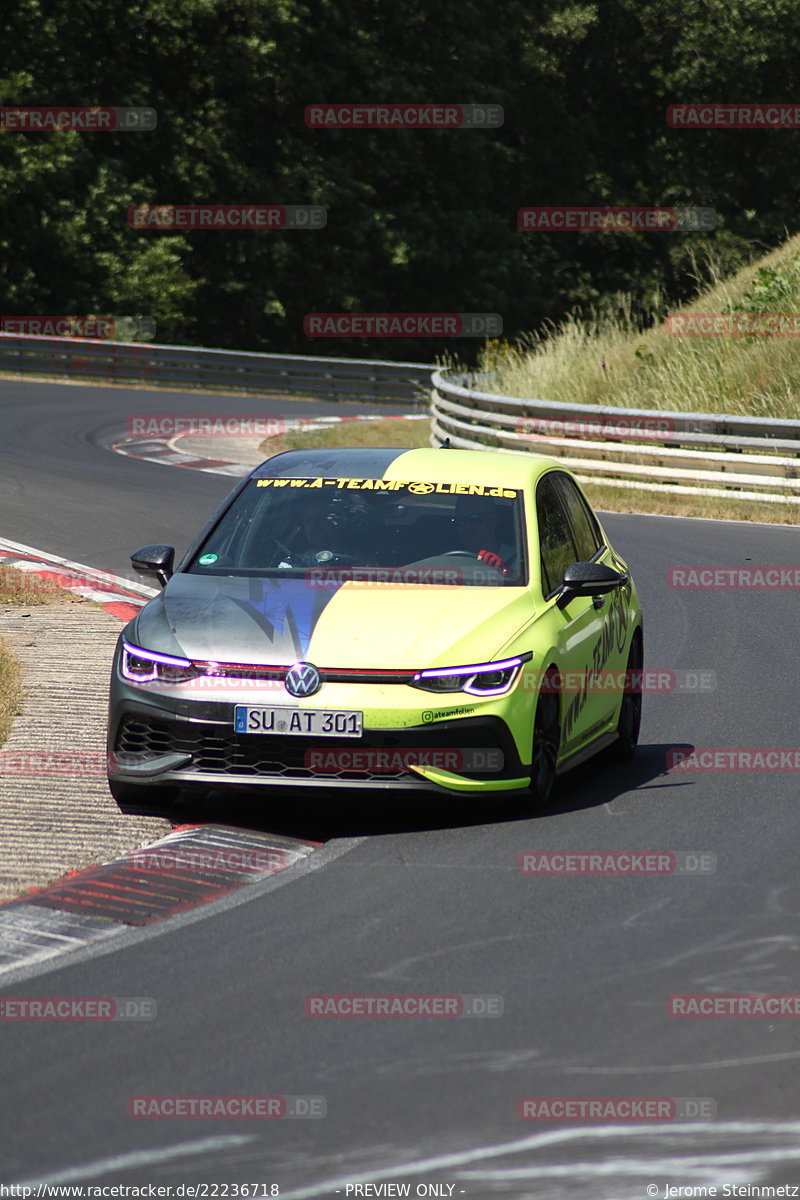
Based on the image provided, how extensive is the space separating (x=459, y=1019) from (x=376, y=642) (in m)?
2.53

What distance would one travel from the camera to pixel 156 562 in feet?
28.8

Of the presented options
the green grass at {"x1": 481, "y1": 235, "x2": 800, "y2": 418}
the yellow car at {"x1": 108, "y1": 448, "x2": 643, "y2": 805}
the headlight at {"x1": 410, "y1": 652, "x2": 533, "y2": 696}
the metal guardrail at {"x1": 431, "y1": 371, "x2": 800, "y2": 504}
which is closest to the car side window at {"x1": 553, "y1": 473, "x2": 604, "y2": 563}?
the yellow car at {"x1": 108, "y1": 448, "x2": 643, "y2": 805}

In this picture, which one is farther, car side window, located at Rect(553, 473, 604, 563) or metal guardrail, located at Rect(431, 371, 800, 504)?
metal guardrail, located at Rect(431, 371, 800, 504)

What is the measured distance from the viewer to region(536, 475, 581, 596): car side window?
8.77 metres

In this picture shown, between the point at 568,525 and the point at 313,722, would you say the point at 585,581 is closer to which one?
the point at 568,525

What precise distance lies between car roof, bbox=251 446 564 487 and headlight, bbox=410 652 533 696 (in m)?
1.53

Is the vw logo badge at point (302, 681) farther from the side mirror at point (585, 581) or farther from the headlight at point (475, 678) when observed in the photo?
the side mirror at point (585, 581)

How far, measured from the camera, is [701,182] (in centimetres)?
6134

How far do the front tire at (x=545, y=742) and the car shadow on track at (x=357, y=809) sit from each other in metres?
0.09

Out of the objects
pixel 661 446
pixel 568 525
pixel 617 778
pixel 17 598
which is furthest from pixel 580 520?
pixel 661 446

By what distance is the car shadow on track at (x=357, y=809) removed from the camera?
779cm

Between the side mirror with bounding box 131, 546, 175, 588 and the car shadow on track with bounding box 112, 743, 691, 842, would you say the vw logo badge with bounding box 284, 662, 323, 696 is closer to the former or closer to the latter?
the car shadow on track with bounding box 112, 743, 691, 842

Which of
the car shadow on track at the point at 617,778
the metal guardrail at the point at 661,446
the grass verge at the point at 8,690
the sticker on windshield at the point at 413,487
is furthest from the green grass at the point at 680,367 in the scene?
the sticker on windshield at the point at 413,487

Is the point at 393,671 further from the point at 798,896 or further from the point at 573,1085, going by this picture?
the point at 573,1085
